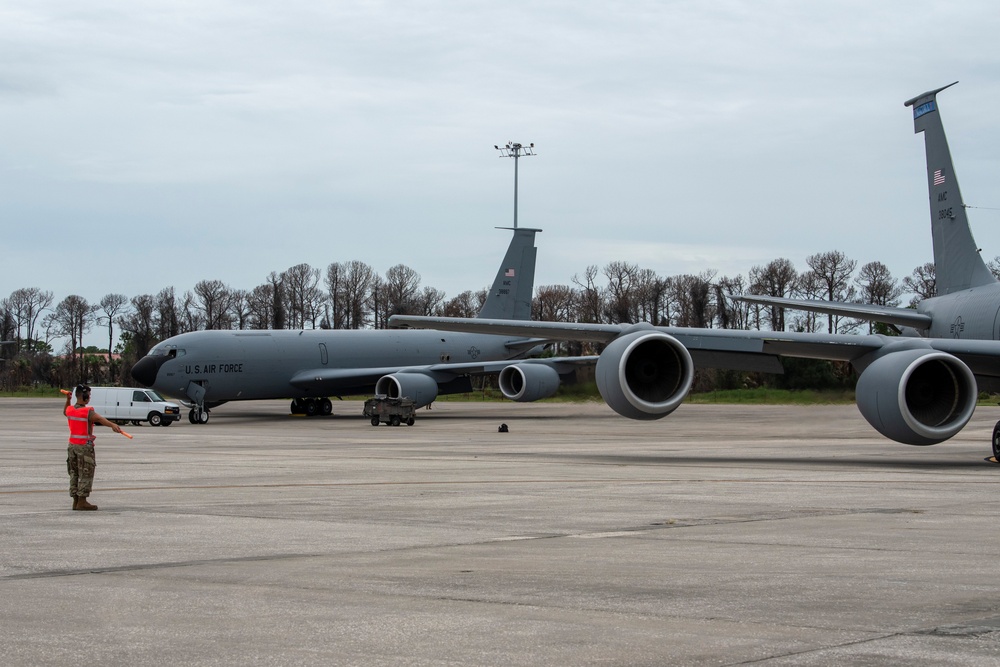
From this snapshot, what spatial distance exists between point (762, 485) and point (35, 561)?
1032 centimetres

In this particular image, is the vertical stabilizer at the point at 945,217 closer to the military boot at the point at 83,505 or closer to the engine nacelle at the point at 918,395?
the engine nacelle at the point at 918,395

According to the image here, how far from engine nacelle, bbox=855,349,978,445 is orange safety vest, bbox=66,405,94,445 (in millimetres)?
11999

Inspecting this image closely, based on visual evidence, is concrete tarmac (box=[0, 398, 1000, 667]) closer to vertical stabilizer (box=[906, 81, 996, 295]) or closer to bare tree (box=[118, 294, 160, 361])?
vertical stabilizer (box=[906, 81, 996, 295])

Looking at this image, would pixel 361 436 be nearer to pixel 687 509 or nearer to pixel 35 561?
pixel 687 509

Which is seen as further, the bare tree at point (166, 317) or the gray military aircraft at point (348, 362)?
the bare tree at point (166, 317)

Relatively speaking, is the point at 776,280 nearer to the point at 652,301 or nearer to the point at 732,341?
the point at 652,301

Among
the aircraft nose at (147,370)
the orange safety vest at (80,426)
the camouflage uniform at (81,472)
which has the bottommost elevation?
the camouflage uniform at (81,472)

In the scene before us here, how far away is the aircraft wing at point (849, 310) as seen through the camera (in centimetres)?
2169

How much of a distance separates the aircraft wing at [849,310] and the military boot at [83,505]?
11.5 meters

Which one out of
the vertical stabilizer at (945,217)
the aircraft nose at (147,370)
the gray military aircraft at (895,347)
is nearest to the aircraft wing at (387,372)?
the aircraft nose at (147,370)

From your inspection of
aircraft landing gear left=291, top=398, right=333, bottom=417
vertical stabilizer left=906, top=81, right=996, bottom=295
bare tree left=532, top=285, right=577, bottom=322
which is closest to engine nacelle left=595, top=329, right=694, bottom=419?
vertical stabilizer left=906, top=81, right=996, bottom=295

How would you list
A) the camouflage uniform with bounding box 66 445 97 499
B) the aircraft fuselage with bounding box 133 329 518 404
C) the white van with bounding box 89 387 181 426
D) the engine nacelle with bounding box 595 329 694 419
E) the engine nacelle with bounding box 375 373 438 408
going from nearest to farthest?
1. the camouflage uniform with bounding box 66 445 97 499
2. the engine nacelle with bounding box 595 329 694 419
3. the white van with bounding box 89 387 181 426
4. the aircraft fuselage with bounding box 133 329 518 404
5. the engine nacelle with bounding box 375 373 438 408

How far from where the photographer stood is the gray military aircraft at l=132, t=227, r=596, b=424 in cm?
4631

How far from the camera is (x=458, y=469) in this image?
20.1m
